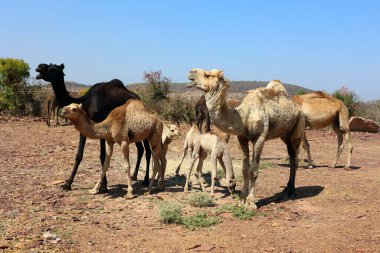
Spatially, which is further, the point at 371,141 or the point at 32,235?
the point at 371,141

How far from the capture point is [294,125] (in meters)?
8.39

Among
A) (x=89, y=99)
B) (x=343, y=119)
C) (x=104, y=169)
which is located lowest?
(x=104, y=169)

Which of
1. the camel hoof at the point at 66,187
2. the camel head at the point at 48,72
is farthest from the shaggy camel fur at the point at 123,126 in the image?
the camel head at the point at 48,72

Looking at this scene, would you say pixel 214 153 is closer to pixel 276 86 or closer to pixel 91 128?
pixel 276 86

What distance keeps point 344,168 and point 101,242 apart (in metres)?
8.21

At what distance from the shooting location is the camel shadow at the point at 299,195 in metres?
8.33

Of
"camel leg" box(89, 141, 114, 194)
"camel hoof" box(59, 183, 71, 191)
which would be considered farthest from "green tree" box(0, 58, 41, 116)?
"camel leg" box(89, 141, 114, 194)

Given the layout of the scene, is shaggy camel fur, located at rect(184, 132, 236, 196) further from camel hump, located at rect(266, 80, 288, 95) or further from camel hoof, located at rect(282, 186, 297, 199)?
camel hump, located at rect(266, 80, 288, 95)

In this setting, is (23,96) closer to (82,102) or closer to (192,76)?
(82,102)

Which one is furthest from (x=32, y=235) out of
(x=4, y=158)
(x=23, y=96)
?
(x=23, y=96)

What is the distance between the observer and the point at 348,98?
26.9 metres

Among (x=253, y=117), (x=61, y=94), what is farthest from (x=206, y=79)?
(x=61, y=94)

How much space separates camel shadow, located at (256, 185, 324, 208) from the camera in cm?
833

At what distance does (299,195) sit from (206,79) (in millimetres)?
3597
